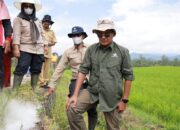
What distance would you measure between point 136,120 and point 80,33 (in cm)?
283

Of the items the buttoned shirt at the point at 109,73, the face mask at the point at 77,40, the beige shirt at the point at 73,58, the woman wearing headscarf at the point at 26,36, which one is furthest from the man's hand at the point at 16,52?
the buttoned shirt at the point at 109,73

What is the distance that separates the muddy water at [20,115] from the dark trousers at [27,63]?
0.87 metres

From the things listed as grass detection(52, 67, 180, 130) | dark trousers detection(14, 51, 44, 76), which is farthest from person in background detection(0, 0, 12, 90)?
grass detection(52, 67, 180, 130)

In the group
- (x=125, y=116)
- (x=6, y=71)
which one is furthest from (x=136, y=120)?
(x=6, y=71)

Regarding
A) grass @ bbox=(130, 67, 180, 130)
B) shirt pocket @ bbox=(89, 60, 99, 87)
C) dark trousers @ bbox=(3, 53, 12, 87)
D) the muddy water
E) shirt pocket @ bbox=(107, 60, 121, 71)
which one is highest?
shirt pocket @ bbox=(107, 60, 121, 71)

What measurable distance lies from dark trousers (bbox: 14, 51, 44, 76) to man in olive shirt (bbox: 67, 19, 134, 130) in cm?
207

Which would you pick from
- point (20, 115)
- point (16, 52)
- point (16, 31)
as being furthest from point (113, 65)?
point (16, 31)

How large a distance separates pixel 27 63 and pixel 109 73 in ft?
7.79

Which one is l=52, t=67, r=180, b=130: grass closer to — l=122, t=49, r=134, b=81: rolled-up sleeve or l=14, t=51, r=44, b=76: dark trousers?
l=14, t=51, r=44, b=76: dark trousers

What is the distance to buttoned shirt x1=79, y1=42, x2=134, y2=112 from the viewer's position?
454 centimetres

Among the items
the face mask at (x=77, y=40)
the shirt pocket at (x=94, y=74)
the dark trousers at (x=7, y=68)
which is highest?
the face mask at (x=77, y=40)

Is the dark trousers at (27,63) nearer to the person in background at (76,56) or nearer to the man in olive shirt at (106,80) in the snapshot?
the person in background at (76,56)

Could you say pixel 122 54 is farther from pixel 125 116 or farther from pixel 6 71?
pixel 125 116

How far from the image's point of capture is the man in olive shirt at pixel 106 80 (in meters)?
4.53
